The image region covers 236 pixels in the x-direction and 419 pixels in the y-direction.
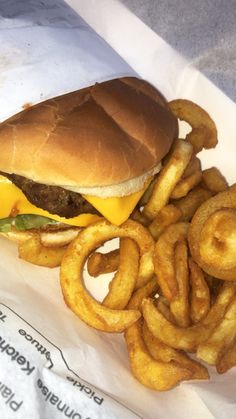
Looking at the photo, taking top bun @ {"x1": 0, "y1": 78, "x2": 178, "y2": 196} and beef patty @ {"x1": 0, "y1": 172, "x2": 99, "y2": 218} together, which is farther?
beef patty @ {"x1": 0, "y1": 172, "x2": 99, "y2": 218}

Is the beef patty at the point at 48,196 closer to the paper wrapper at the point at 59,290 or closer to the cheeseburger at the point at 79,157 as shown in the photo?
the cheeseburger at the point at 79,157

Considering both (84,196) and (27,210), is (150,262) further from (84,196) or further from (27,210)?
(27,210)

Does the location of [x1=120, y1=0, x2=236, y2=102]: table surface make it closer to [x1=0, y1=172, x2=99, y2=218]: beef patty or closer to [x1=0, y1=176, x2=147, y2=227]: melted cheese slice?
[x1=0, y1=176, x2=147, y2=227]: melted cheese slice

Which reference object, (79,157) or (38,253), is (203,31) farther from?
(38,253)

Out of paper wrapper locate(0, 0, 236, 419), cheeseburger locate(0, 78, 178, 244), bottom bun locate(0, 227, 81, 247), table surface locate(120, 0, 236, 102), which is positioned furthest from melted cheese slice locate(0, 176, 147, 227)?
table surface locate(120, 0, 236, 102)

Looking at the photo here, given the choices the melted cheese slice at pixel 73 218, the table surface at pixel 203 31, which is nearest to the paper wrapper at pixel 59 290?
the table surface at pixel 203 31

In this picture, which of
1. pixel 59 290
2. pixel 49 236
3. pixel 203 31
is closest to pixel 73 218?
pixel 49 236

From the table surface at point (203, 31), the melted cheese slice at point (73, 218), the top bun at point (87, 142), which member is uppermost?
the table surface at point (203, 31)
